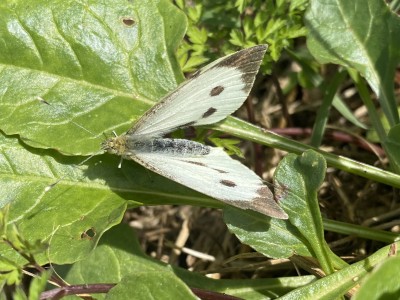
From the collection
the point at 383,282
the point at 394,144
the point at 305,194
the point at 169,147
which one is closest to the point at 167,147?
the point at 169,147

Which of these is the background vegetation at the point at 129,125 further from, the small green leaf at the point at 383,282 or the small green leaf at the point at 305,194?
the small green leaf at the point at 383,282

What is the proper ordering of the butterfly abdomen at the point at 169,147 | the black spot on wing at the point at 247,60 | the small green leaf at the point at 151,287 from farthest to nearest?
the butterfly abdomen at the point at 169,147 → the black spot on wing at the point at 247,60 → the small green leaf at the point at 151,287

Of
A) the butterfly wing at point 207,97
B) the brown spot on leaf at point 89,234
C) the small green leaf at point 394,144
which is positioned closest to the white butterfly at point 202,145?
the butterfly wing at point 207,97

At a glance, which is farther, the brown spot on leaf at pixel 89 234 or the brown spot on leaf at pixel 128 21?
the brown spot on leaf at pixel 128 21

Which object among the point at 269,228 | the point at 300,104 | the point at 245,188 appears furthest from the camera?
the point at 300,104

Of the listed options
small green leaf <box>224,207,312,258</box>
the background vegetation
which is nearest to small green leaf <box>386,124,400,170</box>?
the background vegetation

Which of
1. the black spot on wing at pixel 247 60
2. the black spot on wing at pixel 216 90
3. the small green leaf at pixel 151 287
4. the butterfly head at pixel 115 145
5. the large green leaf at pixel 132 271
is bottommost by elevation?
the large green leaf at pixel 132 271

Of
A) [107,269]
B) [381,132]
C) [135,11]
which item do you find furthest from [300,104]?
[107,269]

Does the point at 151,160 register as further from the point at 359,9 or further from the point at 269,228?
the point at 359,9
